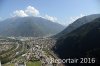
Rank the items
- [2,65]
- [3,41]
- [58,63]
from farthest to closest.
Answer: [3,41], [2,65], [58,63]

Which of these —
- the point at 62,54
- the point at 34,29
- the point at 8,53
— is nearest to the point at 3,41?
the point at 8,53

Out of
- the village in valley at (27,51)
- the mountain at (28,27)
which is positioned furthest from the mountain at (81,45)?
the mountain at (28,27)

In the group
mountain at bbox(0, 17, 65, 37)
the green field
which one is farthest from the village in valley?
mountain at bbox(0, 17, 65, 37)

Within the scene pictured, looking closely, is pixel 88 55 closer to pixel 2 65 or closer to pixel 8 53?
pixel 2 65

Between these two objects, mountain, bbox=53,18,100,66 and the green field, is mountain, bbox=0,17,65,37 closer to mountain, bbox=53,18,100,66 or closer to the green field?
mountain, bbox=53,18,100,66

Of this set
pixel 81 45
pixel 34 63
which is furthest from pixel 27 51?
pixel 81 45

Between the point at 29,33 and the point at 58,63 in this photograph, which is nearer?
the point at 58,63

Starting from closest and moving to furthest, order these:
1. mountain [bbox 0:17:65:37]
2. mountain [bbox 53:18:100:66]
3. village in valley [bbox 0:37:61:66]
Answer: village in valley [bbox 0:37:61:66]
mountain [bbox 53:18:100:66]
mountain [bbox 0:17:65:37]
